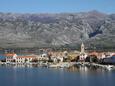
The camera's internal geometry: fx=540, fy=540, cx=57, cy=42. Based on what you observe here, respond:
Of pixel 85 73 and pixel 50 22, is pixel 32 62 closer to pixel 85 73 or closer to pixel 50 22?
pixel 85 73

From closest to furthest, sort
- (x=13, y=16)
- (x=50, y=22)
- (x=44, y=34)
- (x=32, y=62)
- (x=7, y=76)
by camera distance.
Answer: (x=7, y=76) < (x=32, y=62) < (x=44, y=34) < (x=50, y=22) < (x=13, y=16)

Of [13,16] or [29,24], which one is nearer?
[29,24]

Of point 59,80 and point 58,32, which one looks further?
point 58,32

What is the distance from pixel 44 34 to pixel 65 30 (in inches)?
192

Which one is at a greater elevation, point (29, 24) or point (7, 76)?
point (29, 24)

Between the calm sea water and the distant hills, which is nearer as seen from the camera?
the calm sea water

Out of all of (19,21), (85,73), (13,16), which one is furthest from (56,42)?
(85,73)

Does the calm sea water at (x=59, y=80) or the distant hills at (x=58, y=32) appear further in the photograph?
the distant hills at (x=58, y=32)

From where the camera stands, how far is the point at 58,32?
4579 inches

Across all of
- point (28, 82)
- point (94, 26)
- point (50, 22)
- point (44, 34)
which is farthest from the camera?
point (50, 22)

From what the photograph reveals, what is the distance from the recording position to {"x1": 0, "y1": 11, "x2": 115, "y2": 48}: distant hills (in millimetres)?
103750

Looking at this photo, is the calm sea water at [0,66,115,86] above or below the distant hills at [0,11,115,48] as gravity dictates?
below

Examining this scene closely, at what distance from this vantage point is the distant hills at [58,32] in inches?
4085

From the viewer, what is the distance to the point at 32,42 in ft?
353
